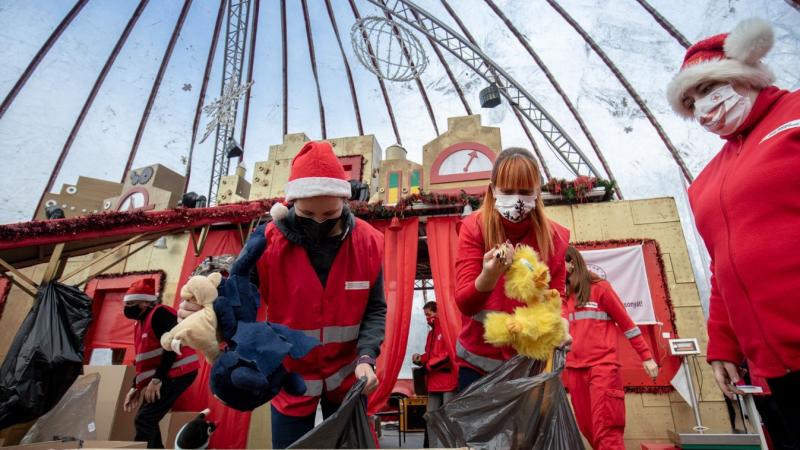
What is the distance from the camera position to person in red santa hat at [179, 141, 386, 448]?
1.61 metres

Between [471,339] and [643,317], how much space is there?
12.1 feet

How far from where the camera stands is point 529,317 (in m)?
1.55

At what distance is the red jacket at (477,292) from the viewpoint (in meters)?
1.63

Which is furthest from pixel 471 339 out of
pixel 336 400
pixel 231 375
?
pixel 231 375

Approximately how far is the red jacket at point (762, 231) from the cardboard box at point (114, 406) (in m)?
5.28

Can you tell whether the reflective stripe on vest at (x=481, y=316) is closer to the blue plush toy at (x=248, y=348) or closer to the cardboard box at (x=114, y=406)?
the blue plush toy at (x=248, y=348)

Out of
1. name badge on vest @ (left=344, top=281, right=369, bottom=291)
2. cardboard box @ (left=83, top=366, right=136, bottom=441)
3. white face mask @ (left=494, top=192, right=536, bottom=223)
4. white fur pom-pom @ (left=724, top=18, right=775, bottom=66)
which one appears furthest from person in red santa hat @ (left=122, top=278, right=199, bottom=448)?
white fur pom-pom @ (left=724, top=18, right=775, bottom=66)

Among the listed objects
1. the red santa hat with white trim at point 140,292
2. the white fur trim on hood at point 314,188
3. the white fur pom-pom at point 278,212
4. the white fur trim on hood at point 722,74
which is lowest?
the red santa hat with white trim at point 140,292

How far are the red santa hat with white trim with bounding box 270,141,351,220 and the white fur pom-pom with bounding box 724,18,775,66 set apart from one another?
5.10 ft

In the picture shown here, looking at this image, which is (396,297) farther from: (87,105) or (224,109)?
(87,105)

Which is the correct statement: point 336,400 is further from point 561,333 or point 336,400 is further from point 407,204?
point 407,204

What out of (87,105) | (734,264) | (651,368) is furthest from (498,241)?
(87,105)

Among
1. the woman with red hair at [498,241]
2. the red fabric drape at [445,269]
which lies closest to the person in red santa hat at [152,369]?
the red fabric drape at [445,269]

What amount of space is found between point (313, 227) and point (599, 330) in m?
2.56
